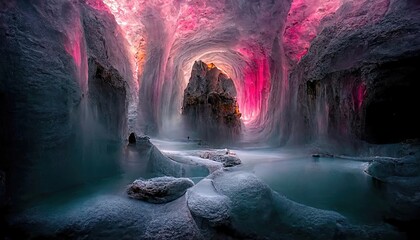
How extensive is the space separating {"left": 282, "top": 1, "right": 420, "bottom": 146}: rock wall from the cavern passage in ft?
0.09

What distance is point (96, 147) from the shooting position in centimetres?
413

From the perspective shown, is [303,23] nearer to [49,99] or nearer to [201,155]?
[201,155]

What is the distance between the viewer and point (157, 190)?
3375mm

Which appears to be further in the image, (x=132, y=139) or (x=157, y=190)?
(x=132, y=139)

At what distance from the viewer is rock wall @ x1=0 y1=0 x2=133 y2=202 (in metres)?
2.73

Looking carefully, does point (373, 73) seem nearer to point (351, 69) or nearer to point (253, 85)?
point (351, 69)

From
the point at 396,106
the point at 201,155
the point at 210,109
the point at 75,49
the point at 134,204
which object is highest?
the point at 210,109

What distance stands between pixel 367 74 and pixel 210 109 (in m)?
7.89

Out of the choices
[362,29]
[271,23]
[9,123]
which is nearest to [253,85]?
[271,23]

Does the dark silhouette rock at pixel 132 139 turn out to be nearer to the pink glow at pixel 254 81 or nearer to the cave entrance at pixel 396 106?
the cave entrance at pixel 396 106

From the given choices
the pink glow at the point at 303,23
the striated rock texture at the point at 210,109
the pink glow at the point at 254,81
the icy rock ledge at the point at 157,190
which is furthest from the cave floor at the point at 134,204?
the pink glow at the point at 254,81

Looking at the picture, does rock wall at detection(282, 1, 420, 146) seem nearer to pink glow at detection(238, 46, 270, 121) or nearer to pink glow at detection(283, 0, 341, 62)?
pink glow at detection(283, 0, 341, 62)

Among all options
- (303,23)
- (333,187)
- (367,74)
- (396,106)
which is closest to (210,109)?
(303,23)

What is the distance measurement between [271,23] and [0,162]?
11.5 meters
